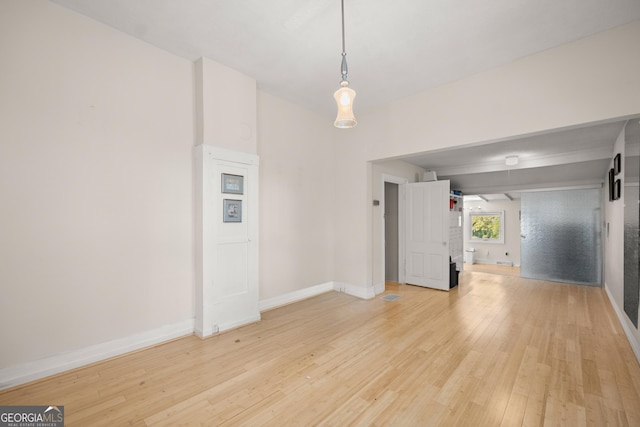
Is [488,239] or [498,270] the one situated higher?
[488,239]

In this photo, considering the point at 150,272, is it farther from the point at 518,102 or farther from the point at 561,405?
the point at 518,102

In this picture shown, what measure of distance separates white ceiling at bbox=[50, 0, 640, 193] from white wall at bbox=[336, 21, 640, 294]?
17 cm

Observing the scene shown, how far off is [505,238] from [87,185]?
12.5 metres

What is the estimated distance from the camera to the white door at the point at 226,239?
10.4 ft

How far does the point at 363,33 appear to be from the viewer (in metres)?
2.72

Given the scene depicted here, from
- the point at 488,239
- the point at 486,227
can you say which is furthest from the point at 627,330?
the point at 486,227

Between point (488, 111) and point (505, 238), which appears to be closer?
point (488, 111)

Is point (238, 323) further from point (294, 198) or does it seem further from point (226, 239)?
point (294, 198)

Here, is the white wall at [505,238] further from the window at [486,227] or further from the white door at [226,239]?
the white door at [226,239]

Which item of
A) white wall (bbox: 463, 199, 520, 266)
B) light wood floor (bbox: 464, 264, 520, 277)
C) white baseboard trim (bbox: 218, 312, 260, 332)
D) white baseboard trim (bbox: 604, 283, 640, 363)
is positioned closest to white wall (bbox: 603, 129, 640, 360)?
white baseboard trim (bbox: 604, 283, 640, 363)

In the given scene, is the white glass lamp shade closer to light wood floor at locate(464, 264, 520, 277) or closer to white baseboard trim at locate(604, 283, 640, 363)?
white baseboard trim at locate(604, 283, 640, 363)

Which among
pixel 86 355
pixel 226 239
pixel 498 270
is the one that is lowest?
pixel 498 270

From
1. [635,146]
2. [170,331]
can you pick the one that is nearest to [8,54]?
[170,331]

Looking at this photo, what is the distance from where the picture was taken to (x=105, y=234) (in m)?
2.66
